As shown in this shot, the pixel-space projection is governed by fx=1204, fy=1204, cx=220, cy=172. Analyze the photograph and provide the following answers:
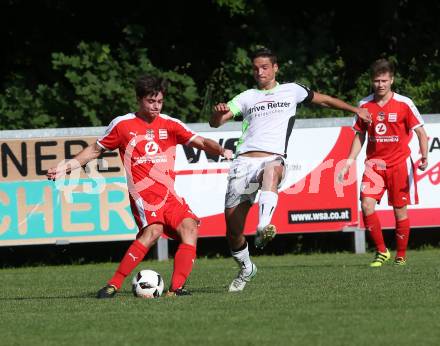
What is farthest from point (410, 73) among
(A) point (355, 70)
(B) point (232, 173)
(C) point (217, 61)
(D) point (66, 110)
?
(B) point (232, 173)

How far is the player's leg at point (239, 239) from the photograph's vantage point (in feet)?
33.9

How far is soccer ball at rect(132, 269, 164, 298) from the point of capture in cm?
988

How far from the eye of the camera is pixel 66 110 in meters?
18.9

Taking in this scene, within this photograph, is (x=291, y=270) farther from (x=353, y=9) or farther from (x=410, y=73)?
(x=353, y=9)

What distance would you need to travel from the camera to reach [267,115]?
34.0ft

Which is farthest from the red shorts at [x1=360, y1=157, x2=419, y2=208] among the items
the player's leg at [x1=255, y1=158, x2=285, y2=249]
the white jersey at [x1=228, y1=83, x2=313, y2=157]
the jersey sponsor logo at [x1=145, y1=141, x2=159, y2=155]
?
the jersey sponsor logo at [x1=145, y1=141, x2=159, y2=155]

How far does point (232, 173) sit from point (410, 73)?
33.0 ft

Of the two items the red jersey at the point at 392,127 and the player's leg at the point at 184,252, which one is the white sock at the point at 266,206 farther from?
the red jersey at the point at 392,127

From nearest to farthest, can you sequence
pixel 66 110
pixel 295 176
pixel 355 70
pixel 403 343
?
1. pixel 403 343
2. pixel 295 176
3. pixel 66 110
4. pixel 355 70

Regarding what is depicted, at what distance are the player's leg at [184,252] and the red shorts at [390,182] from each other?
11.9ft

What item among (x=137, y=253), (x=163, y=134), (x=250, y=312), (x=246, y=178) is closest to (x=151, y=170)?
(x=163, y=134)

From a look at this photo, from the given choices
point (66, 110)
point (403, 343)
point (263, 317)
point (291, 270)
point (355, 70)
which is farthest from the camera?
point (355, 70)

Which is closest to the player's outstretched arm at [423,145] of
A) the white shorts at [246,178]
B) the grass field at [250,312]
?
the grass field at [250,312]

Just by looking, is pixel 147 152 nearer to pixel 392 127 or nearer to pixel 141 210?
pixel 141 210
